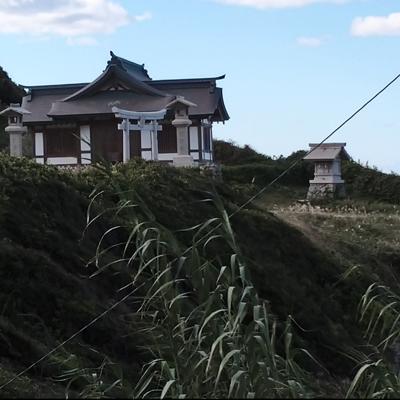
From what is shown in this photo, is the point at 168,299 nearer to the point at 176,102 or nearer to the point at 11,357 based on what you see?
the point at 11,357

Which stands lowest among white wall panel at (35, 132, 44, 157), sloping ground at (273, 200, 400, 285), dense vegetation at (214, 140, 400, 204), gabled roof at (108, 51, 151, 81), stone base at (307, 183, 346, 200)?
sloping ground at (273, 200, 400, 285)

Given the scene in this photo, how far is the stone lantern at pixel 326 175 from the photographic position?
2453 cm

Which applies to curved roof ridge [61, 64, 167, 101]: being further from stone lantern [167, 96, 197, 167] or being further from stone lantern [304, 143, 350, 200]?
stone lantern [167, 96, 197, 167]

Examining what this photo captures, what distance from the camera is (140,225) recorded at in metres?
3.57

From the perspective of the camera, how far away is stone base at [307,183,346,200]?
2428 cm

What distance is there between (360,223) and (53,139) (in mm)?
12739

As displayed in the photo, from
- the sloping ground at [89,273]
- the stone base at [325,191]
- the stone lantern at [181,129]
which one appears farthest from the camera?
the stone base at [325,191]

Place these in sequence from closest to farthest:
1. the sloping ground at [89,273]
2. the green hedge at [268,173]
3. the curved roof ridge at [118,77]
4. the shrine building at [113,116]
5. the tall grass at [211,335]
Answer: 1. the tall grass at [211,335]
2. the sloping ground at [89,273]
3. the shrine building at [113,116]
4. the curved roof ridge at [118,77]
5. the green hedge at [268,173]

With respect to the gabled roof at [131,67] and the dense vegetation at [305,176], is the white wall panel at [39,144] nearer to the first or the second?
the gabled roof at [131,67]

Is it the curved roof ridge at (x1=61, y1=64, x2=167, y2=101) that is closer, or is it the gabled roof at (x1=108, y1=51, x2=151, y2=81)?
the curved roof ridge at (x1=61, y1=64, x2=167, y2=101)

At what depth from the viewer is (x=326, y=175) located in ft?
81.4

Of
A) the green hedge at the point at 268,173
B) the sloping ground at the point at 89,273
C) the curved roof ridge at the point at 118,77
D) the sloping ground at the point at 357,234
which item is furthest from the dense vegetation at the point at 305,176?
the sloping ground at the point at 89,273

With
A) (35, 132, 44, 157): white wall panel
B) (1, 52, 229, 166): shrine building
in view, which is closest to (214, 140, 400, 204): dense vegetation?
(1, 52, 229, 166): shrine building

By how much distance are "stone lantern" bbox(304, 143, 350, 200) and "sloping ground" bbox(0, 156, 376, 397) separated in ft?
33.6
